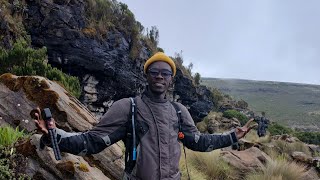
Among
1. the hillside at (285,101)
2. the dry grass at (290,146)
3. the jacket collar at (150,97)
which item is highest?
the jacket collar at (150,97)

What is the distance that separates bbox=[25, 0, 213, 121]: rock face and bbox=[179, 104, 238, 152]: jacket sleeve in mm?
17664

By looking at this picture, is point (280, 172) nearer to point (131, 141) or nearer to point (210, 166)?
point (210, 166)

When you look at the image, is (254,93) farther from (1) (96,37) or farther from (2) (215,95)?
(1) (96,37)

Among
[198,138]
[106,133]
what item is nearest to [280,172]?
[198,138]

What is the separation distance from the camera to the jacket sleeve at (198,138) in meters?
3.81

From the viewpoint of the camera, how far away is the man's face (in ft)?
11.8

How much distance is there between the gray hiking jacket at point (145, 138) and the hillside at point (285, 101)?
180 feet

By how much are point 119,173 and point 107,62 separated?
17022 mm

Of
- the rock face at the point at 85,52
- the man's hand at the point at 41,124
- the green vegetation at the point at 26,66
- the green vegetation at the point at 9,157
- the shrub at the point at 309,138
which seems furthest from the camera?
the shrub at the point at 309,138

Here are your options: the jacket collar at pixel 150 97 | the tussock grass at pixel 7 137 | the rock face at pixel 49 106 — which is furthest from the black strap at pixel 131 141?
the tussock grass at pixel 7 137

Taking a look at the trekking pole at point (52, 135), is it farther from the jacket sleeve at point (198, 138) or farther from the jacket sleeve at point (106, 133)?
the jacket sleeve at point (198, 138)

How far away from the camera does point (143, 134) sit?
333cm

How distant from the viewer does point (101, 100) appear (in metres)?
22.9

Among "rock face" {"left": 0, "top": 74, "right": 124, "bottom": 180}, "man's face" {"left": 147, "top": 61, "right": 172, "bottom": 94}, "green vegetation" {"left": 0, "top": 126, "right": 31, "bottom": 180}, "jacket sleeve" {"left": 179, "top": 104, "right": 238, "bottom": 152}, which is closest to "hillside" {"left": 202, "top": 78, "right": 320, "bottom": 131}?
"rock face" {"left": 0, "top": 74, "right": 124, "bottom": 180}
